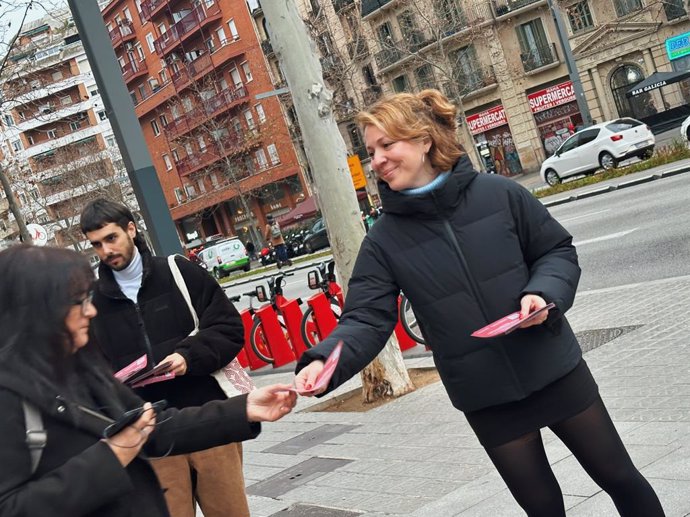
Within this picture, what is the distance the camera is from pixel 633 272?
41.9 ft

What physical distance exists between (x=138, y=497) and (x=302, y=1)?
60.1 meters

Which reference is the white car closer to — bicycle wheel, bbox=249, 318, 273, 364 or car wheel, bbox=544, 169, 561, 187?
car wheel, bbox=544, 169, 561, 187

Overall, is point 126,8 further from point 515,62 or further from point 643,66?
point 643,66

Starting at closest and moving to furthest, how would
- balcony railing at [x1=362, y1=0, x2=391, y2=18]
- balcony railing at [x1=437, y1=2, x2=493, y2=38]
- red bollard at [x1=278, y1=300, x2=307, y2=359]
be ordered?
1. red bollard at [x1=278, y1=300, x2=307, y2=359]
2. balcony railing at [x1=437, y1=2, x2=493, y2=38]
3. balcony railing at [x1=362, y1=0, x2=391, y2=18]

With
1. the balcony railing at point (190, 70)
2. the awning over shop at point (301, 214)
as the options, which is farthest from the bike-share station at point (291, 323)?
the balcony railing at point (190, 70)

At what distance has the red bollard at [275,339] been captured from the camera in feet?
44.9

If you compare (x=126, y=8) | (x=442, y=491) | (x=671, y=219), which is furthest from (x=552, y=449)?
(x=126, y=8)

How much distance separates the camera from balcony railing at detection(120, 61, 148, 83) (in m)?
79.6

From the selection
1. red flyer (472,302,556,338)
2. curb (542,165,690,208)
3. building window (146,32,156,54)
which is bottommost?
curb (542,165,690,208)

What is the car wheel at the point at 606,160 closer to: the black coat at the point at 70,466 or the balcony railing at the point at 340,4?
the balcony railing at the point at 340,4

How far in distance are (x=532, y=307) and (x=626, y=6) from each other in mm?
47576

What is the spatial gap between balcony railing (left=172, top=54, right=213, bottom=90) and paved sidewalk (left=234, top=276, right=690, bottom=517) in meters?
60.0

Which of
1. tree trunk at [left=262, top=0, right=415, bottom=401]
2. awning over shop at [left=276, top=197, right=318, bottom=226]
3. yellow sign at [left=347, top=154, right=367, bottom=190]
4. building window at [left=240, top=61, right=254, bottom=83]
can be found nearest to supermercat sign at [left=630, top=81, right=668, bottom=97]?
awning over shop at [left=276, top=197, right=318, bottom=226]

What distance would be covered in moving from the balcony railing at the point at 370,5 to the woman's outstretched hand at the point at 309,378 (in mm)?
54129
